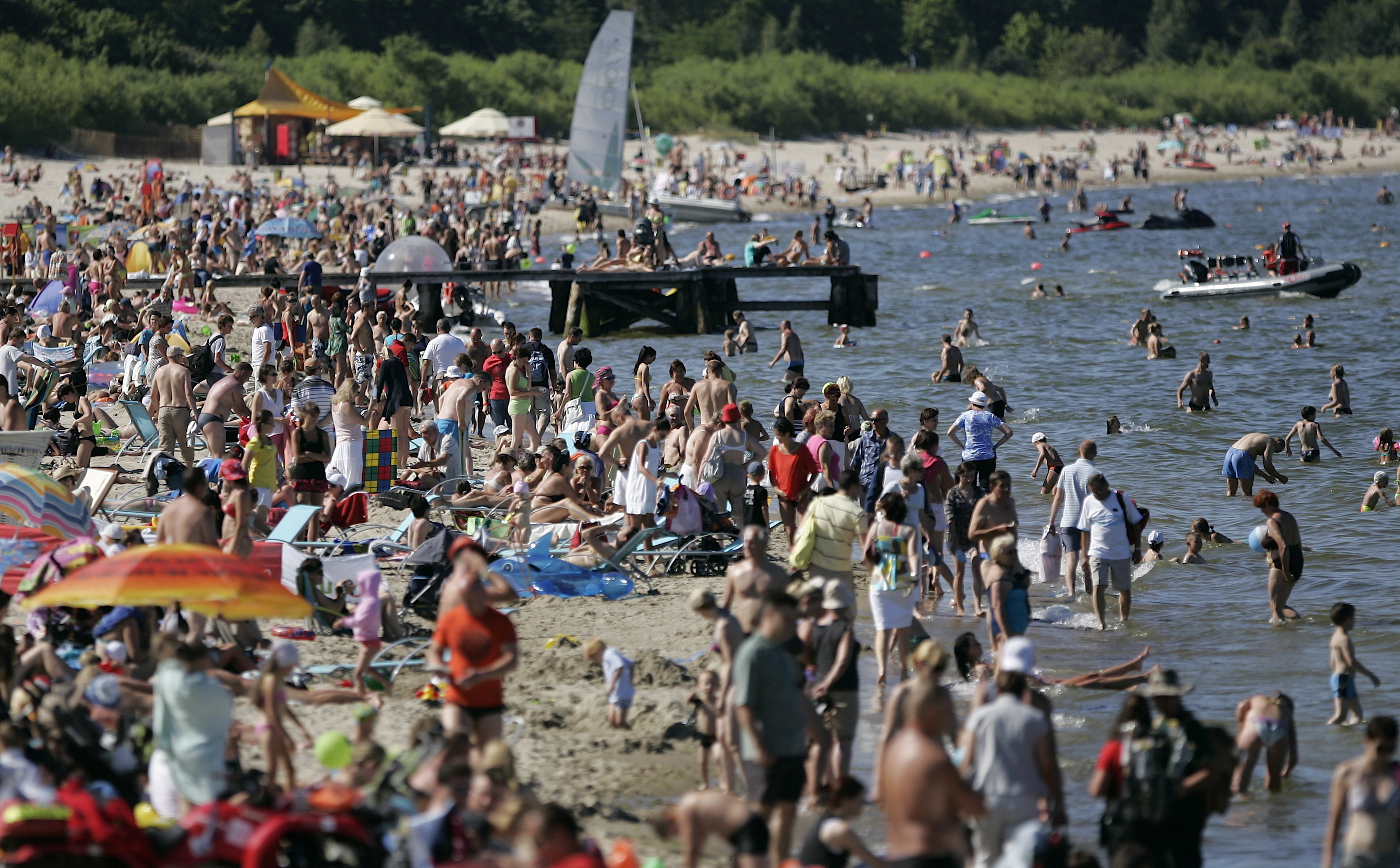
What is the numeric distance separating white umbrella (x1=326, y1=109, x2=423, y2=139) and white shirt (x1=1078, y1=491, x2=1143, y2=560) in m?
37.1

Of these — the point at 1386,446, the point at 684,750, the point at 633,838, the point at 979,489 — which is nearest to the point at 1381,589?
the point at 979,489

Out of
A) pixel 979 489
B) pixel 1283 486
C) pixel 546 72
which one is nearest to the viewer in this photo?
pixel 979 489

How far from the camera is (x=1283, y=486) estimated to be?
16.6 metres

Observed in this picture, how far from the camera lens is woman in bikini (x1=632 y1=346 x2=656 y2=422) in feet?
46.4

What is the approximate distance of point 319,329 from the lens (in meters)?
19.5

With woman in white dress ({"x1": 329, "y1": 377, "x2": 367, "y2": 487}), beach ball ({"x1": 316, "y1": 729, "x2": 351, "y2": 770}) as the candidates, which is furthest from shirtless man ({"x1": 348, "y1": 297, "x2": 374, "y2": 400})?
beach ball ({"x1": 316, "y1": 729, "x2": 351, "y2": 770})

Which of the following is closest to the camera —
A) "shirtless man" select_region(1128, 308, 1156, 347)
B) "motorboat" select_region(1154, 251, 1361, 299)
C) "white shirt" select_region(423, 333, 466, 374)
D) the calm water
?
the calm water

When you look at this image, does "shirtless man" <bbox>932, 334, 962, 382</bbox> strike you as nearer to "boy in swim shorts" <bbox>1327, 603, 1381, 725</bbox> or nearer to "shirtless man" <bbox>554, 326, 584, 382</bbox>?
"shirtless man" <bbox>554, 326, 584, 382</bbox>

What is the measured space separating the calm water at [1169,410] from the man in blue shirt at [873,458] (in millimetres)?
970

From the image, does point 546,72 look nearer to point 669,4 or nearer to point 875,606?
point 669,4

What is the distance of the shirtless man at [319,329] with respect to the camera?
19.2 meters

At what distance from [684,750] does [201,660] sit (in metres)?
2.91

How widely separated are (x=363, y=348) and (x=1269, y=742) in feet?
39.5

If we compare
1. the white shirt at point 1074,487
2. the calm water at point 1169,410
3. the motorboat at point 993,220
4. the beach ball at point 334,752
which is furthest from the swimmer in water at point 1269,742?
the motorboat at point 993,220
